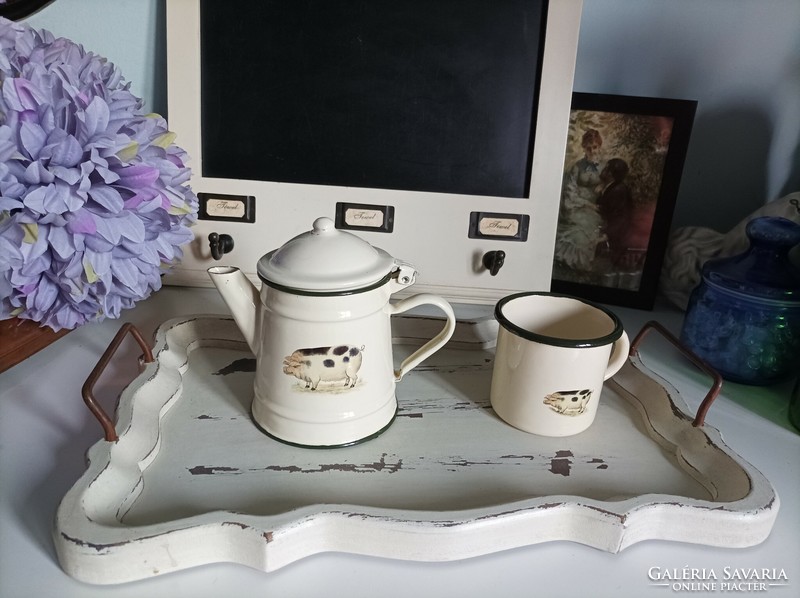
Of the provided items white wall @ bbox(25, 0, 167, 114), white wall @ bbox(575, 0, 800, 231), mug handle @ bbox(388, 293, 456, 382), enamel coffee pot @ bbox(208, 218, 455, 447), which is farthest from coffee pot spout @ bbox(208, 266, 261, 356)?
white wall @ bbox(575, 0, 800, 231)

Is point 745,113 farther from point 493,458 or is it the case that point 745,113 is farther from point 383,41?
point 493,458

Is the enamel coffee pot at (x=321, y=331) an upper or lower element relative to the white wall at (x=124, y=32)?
lower

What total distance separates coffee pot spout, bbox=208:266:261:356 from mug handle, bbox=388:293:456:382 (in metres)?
0.10

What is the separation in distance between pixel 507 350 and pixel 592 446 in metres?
0.09

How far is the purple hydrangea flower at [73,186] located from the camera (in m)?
0.47

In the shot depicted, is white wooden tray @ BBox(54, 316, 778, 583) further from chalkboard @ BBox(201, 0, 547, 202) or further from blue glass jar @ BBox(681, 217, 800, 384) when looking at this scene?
chalkboard @ BBox(201, 0, 547, 202)

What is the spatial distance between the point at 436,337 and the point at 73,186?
0.97ft

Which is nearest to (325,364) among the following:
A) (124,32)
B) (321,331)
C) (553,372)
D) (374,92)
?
(321,331)

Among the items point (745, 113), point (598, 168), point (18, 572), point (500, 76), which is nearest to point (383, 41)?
point (500, 76)

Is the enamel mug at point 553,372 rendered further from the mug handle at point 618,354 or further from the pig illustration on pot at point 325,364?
the pig illustration on pot at point 325,364

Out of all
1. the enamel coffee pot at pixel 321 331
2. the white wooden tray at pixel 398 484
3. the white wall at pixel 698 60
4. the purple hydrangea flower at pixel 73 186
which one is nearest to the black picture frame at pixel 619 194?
A: the white wall at pixel 698 60

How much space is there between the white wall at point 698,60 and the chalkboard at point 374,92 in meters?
0.11

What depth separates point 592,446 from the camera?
49 centimetres

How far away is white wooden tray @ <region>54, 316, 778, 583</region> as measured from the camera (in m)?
0.37
